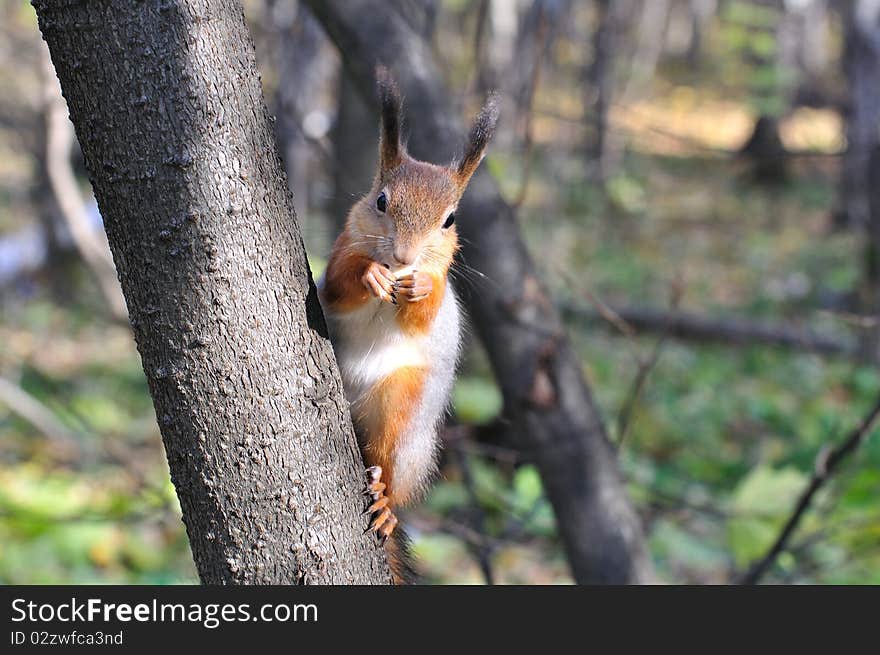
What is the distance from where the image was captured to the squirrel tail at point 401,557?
183 centimetres

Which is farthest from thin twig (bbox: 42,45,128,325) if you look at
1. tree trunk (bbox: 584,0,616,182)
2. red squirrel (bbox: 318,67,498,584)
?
tree trunk (bbox: 584,0,616,182)

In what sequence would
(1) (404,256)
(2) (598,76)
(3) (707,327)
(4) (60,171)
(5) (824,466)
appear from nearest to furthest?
(1) (404,256)
(5) (824,466)
(4) (60,171)
(3) (707,327)
(2) (598,76)

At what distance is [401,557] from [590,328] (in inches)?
242

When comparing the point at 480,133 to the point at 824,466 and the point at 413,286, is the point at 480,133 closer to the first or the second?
the point at 413,286

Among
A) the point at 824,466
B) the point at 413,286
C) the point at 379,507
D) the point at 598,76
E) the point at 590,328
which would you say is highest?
the point at 598,76

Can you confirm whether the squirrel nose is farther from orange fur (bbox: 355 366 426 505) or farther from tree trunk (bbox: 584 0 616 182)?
tree trunk (bbox: 584 0 616 182)

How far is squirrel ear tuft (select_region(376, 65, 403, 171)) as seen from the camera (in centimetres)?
153

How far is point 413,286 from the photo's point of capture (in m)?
1.65

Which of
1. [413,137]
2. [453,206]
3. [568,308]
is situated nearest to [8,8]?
[568,308]

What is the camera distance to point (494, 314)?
2.42 metres

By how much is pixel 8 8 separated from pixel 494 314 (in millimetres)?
6946

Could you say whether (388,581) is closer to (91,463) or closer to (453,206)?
(453,206)

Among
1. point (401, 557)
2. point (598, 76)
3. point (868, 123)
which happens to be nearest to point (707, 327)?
point (868, 123)

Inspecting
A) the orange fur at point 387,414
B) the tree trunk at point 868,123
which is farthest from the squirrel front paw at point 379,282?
the tree trunk at point 868,123
